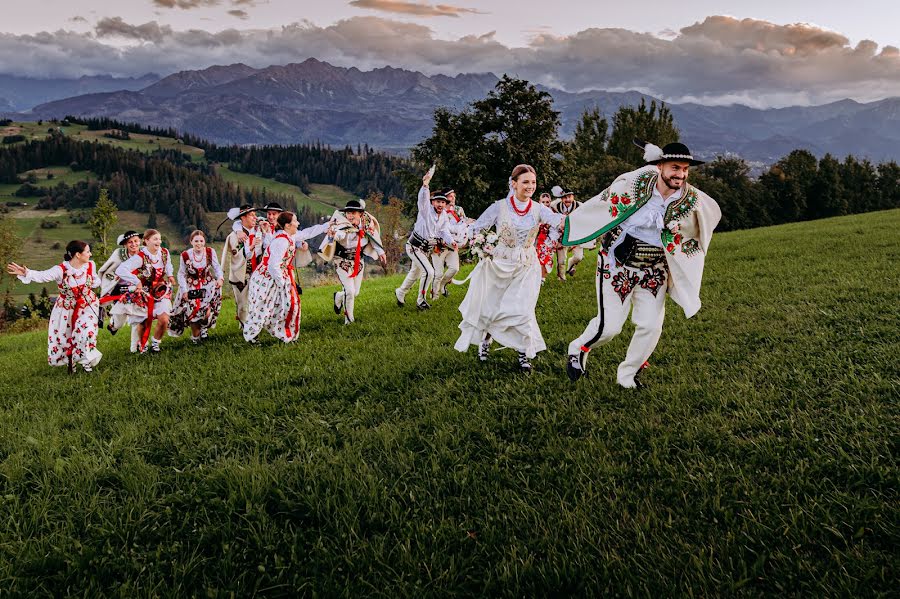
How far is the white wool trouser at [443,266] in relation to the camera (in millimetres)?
14336

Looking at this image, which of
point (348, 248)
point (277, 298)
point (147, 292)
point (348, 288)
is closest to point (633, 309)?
point (277, 298)

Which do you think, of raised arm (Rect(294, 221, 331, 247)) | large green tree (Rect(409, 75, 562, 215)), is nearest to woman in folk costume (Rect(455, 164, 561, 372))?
raised arm (Rect(294, 221, 331, 247))

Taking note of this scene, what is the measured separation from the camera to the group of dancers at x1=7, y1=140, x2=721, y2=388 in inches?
247

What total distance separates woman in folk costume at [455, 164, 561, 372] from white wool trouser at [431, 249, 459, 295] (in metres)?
6.08

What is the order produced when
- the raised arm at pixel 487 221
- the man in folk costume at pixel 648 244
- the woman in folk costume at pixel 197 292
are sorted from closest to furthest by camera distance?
the man in folk costume at pixel 648 244 → the raised arm at pixel 487 221 → the woman in folk costume at pixel 197 292

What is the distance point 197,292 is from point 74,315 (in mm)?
2346

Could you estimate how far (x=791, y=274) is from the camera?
45.9ft

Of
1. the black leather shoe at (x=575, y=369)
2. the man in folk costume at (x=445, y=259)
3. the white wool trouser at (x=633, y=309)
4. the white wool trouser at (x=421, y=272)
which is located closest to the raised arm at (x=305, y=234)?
the white wool trouser at (x=421, y=272)

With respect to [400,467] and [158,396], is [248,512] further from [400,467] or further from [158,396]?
[158,396]

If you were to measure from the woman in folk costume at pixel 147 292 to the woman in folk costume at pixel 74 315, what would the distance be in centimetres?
61

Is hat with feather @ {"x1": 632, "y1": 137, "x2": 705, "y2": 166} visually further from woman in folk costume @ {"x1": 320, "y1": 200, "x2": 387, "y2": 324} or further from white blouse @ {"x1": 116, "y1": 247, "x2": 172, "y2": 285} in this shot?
white blouse @ {"x1": 116, "y1": 247, "x2": 172, "y2": 285}

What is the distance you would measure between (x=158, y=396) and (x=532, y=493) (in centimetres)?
588

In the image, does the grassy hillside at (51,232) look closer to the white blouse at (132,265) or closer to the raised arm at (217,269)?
the raised arm at (217,269)

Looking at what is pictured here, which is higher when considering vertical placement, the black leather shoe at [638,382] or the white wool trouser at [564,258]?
the white wool trouser at [564,258]
